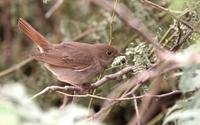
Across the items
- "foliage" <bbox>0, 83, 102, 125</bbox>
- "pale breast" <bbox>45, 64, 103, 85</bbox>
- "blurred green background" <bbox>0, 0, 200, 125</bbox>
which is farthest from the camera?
"pale breast" <bbox>45, 64, 103, 85</bbox>

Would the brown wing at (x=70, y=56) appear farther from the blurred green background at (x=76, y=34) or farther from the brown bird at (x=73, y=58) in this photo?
the blurred green background at (x=76, y=34)

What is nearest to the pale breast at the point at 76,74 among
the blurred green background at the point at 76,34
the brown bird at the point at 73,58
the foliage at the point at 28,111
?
the brown bird at the point at 73,58

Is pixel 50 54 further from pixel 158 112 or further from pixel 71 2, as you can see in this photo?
pixel 71 2

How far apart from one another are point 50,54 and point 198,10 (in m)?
1.83

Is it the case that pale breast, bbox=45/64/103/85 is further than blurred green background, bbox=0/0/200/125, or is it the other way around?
pale breast, bbox=45/64/103/85

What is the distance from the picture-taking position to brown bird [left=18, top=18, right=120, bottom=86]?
15.1 ft

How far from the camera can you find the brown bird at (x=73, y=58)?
4.59 meters

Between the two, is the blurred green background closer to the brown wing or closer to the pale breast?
the pale breast

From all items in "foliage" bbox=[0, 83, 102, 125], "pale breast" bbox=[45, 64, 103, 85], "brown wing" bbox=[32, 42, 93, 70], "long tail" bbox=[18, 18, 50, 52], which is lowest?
"foliage" bbox=[0, 83, 102, 125]

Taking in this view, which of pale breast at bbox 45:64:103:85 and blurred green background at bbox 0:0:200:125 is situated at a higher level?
blurred green background at bbox 0:0:200:125

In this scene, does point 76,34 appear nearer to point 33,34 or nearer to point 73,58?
point 73,58

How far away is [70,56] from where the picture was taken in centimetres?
477

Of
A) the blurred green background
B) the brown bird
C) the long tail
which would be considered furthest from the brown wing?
the blurred green background

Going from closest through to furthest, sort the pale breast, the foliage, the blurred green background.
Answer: the foliage
the blurred green background
the pale breast
